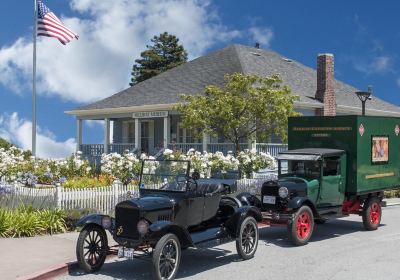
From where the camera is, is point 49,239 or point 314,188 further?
point 314,188

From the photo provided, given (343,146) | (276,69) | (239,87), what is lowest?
(343,146)

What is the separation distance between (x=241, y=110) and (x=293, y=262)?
13.1m

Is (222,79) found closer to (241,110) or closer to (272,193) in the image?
(241,110)

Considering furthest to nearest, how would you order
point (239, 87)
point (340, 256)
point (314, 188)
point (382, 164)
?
1. point (239, 87)
2. point (382, 164)
3. point (314, 188)
4. point (340, 256)

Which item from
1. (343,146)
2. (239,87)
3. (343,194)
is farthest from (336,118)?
(239,87)

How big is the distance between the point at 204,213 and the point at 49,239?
11.9ft

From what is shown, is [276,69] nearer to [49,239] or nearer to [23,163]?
[23,163]

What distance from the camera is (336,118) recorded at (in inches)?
520

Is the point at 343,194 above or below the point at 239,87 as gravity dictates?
below

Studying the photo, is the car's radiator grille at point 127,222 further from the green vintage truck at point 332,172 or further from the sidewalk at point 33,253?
the green vintage truck at point 332,172

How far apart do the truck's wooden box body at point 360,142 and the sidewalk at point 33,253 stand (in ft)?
18.6

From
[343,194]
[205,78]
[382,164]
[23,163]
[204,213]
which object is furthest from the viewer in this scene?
[205,78]

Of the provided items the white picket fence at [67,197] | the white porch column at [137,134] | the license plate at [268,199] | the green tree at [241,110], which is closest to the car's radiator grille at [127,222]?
the license plate at [268,199]

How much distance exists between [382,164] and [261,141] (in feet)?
32.7
